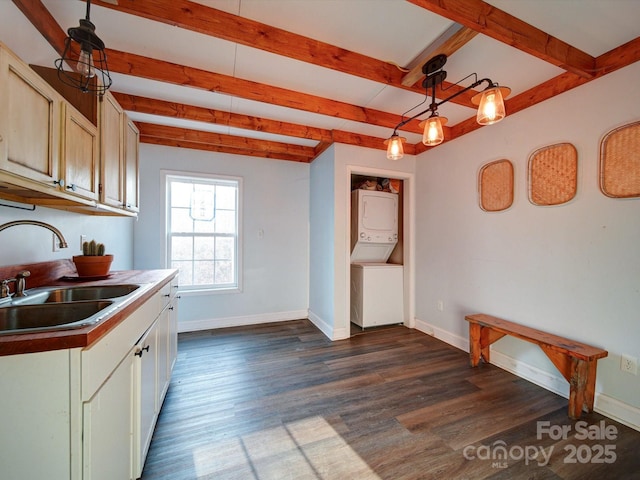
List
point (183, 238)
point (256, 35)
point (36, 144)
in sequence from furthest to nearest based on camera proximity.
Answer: point (183, 238), point (256, 35), point (36, 144)

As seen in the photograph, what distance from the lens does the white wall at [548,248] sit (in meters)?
1.72

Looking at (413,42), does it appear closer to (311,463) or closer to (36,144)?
(36,144)

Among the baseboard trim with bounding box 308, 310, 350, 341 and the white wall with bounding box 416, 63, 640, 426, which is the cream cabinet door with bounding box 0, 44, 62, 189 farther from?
the white wall with bounding box 416, 63, 640, 426

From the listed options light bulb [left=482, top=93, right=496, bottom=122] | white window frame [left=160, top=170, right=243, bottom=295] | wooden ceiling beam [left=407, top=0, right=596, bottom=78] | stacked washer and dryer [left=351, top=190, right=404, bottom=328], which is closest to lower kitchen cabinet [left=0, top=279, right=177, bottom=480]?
wooden ceiling beam [left=407, top=0, right=596, bottom=78]

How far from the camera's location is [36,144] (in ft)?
3.64

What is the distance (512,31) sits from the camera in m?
1.45

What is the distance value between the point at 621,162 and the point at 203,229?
4108 millimetres

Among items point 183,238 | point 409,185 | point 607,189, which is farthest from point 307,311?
point 607,189

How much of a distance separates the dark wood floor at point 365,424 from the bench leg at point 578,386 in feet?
0.26

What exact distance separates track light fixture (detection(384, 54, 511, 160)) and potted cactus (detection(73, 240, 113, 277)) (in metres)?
2.36

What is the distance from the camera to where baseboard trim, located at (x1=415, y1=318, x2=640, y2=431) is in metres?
1.68

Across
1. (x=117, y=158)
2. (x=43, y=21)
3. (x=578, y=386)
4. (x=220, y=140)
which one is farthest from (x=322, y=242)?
(x=43, y=21)

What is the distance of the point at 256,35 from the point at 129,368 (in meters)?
1.92

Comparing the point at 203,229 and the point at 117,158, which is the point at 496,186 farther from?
the point at 203,229
